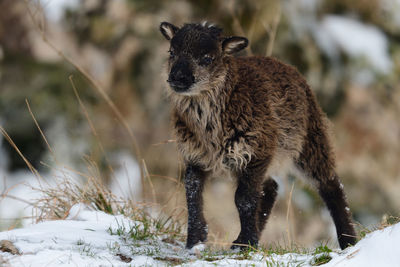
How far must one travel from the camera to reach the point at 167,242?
476cm

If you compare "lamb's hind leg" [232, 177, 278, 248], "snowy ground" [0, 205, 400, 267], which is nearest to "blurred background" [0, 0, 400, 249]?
"lamb's hind leg" [232, 177, 278, 248]

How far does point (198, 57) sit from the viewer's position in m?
4.73

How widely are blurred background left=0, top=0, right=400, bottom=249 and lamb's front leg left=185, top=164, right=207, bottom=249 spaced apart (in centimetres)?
488

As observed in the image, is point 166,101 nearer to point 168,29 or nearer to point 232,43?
point 168,29

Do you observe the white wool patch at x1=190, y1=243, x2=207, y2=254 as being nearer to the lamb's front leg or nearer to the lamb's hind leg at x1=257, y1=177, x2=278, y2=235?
the lamb's front leg

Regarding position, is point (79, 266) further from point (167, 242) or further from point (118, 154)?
point (118, 154)

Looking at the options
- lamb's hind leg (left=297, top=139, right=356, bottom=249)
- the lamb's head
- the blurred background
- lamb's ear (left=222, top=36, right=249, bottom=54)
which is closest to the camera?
the lamb's head

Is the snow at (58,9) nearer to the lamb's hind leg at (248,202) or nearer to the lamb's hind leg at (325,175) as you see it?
the lamb's hind leg at (325,175)

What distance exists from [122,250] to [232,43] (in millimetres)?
2138

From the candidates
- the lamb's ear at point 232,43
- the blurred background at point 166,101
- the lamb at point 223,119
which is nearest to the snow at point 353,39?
the blurred background at point 166,101

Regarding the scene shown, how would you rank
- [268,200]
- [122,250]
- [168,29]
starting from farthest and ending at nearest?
[268,200], [168,29], [122,250]

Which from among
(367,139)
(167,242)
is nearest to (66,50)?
(367,139)

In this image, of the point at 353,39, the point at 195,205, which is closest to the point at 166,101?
the point at 353,39

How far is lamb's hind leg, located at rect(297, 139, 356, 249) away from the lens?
17.8 ft
